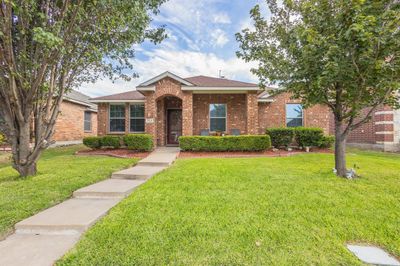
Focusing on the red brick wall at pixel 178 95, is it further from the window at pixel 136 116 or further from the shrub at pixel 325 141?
the shrub at pixel 325 141

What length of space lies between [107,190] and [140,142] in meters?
6.31

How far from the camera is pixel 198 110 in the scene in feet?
41.9

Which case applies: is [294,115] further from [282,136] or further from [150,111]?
[150,111]

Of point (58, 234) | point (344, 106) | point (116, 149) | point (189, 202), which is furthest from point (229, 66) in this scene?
point (58, 234)

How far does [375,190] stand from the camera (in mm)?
4480

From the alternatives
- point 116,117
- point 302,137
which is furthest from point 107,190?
point 302,137

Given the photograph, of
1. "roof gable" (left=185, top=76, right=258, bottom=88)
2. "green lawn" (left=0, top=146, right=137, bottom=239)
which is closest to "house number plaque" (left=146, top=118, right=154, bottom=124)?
"roof gable" (left=185, top=76, right=258, bottom=88)

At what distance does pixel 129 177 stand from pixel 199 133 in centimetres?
733

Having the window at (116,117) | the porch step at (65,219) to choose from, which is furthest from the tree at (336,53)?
the window at (116,117)

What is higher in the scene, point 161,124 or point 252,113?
point 252,113

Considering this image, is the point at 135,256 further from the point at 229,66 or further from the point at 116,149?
the point at 229,66

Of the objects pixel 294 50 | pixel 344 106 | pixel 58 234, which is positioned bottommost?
pixel 58 234

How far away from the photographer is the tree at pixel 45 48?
15.2ft

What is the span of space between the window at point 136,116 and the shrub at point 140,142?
2.77 metres
